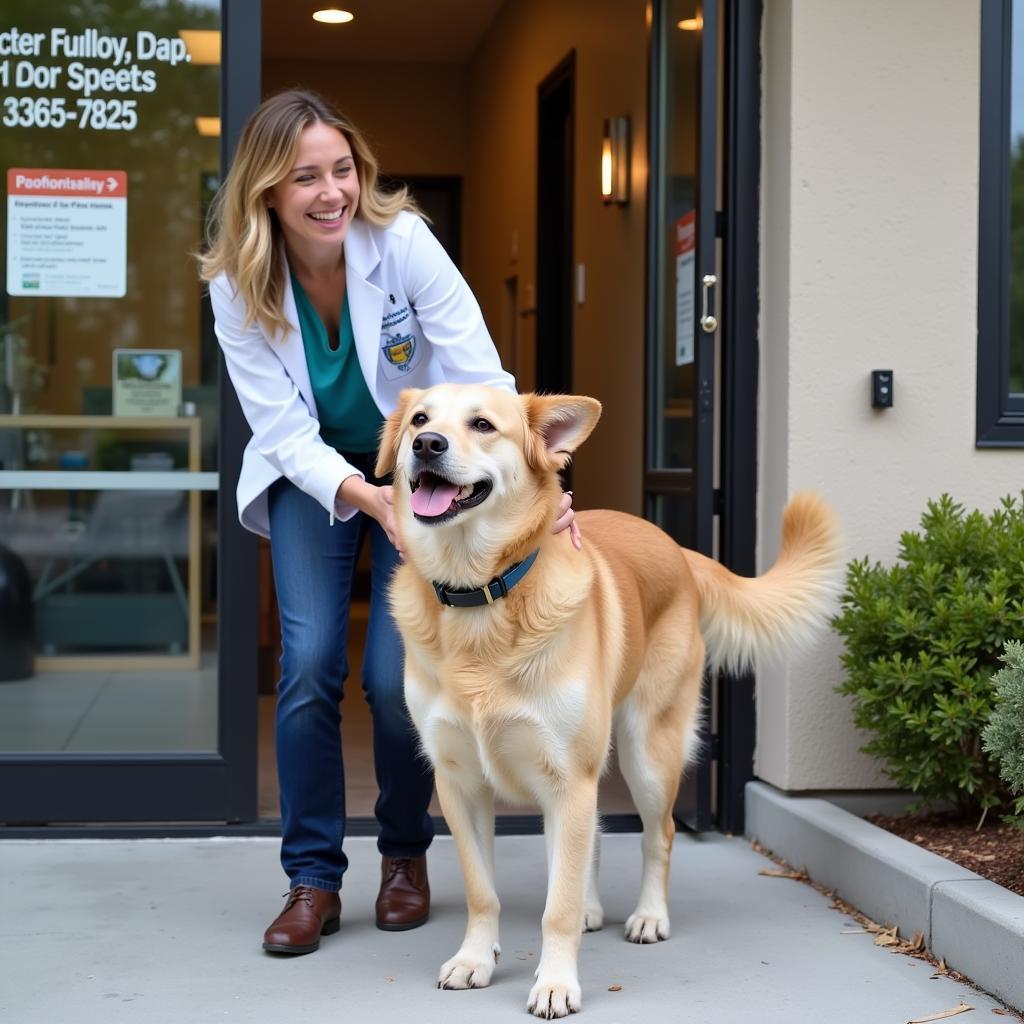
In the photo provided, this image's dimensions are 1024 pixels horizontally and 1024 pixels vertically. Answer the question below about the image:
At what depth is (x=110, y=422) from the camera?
3.98 meters

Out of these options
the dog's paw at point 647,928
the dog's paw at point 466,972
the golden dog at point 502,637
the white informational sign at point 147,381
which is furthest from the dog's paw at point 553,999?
the white informational sign at point 147,381

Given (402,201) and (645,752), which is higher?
(402,201)

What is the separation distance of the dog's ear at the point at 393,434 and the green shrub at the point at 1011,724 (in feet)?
4.26

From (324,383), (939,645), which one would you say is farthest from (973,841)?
(324,383)

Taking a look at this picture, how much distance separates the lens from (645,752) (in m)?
3.12

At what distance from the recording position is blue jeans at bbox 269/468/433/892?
307 centimetres

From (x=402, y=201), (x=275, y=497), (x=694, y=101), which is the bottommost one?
(x=275, y=497)

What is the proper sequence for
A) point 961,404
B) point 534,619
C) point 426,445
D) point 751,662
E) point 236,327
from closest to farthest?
point 426,445, point 534,619, point 236,327, point 751,662, point 961,404

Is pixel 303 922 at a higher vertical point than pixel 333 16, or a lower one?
lower

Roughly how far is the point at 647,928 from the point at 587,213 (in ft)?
13.5

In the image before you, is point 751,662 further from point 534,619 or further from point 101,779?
point 101,779

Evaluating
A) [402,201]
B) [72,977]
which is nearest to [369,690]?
[72,977]

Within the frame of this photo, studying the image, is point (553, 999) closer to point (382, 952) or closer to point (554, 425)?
point (382, 952)

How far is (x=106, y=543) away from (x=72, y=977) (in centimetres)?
148
